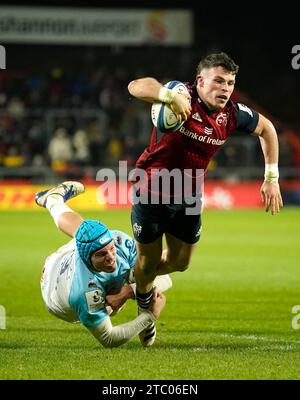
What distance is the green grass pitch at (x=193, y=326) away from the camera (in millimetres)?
6391

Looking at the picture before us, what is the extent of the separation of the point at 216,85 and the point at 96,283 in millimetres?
1950

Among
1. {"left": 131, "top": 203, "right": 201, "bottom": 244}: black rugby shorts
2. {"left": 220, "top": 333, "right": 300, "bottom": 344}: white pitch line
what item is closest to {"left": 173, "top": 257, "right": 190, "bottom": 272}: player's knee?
{"left": 131, "top": 203, "right": 201, "bottom": 244}: black rugby shorts

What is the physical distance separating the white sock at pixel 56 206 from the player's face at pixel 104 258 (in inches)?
53.6

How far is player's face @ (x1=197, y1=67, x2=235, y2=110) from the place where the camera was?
7.21 m

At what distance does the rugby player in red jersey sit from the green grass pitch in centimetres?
65

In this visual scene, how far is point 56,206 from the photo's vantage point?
840 centimetres

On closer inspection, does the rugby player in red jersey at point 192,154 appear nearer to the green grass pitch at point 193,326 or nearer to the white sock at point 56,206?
the green grass pitch at point 193,326

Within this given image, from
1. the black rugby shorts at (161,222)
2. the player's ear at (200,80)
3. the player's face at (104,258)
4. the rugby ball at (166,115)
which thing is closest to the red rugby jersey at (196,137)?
the player's ear at (200,80)

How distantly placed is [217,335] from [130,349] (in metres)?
1.06

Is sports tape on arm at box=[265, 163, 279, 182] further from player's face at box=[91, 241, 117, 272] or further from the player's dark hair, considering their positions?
player's face at box=[91, 241, 117, 272]
